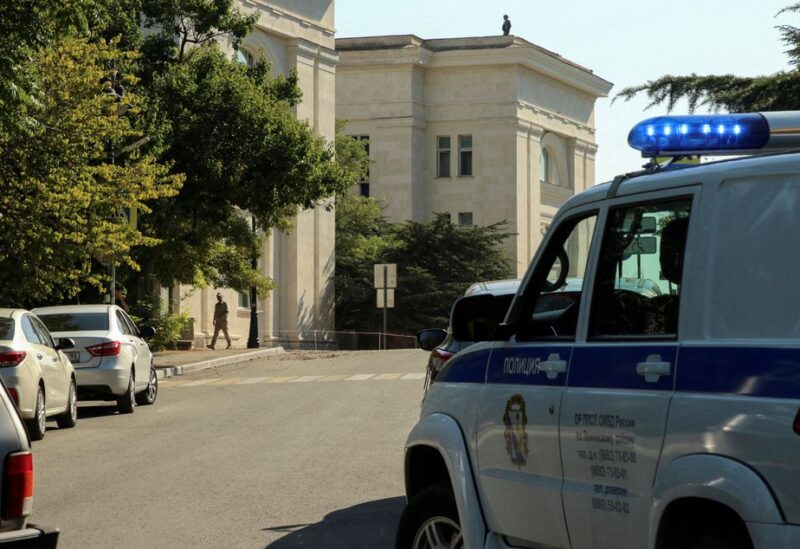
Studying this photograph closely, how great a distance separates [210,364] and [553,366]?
33801 mm

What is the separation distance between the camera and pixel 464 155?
276 feet

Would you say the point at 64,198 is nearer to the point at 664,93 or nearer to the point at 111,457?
the point at 111,457

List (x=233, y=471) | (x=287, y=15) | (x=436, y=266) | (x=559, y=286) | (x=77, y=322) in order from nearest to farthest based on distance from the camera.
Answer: (x=559, y=286), (x=233, y=471), (x=77, y=322), (x=287, y=15), (x=436, y=266)

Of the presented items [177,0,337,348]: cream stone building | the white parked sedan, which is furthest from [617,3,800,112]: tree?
[177,0,337,348]: cream stone building

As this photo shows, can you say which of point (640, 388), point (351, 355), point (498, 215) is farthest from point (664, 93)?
point (498, 215)

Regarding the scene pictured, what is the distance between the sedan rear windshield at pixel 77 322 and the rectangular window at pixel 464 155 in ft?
204

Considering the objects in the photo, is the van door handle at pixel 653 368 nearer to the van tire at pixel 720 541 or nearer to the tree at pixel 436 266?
the van tire at pixel 720 541

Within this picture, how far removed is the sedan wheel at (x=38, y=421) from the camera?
17.8 meters

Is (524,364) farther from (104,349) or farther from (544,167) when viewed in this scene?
(544,167)

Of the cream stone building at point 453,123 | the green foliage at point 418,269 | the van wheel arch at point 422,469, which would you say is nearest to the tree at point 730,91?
the van wheel arch at point 422,469

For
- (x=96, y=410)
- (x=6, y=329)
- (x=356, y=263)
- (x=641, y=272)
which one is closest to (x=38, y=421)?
(x=6, y=329)

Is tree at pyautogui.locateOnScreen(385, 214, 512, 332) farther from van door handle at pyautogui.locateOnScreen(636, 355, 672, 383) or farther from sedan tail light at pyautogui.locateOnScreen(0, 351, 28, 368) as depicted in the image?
van door handle at pyautogui.locateOnScreen(636, 355, 672, 383)

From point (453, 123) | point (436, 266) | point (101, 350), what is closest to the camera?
point (101, 350)

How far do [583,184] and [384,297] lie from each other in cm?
3508
